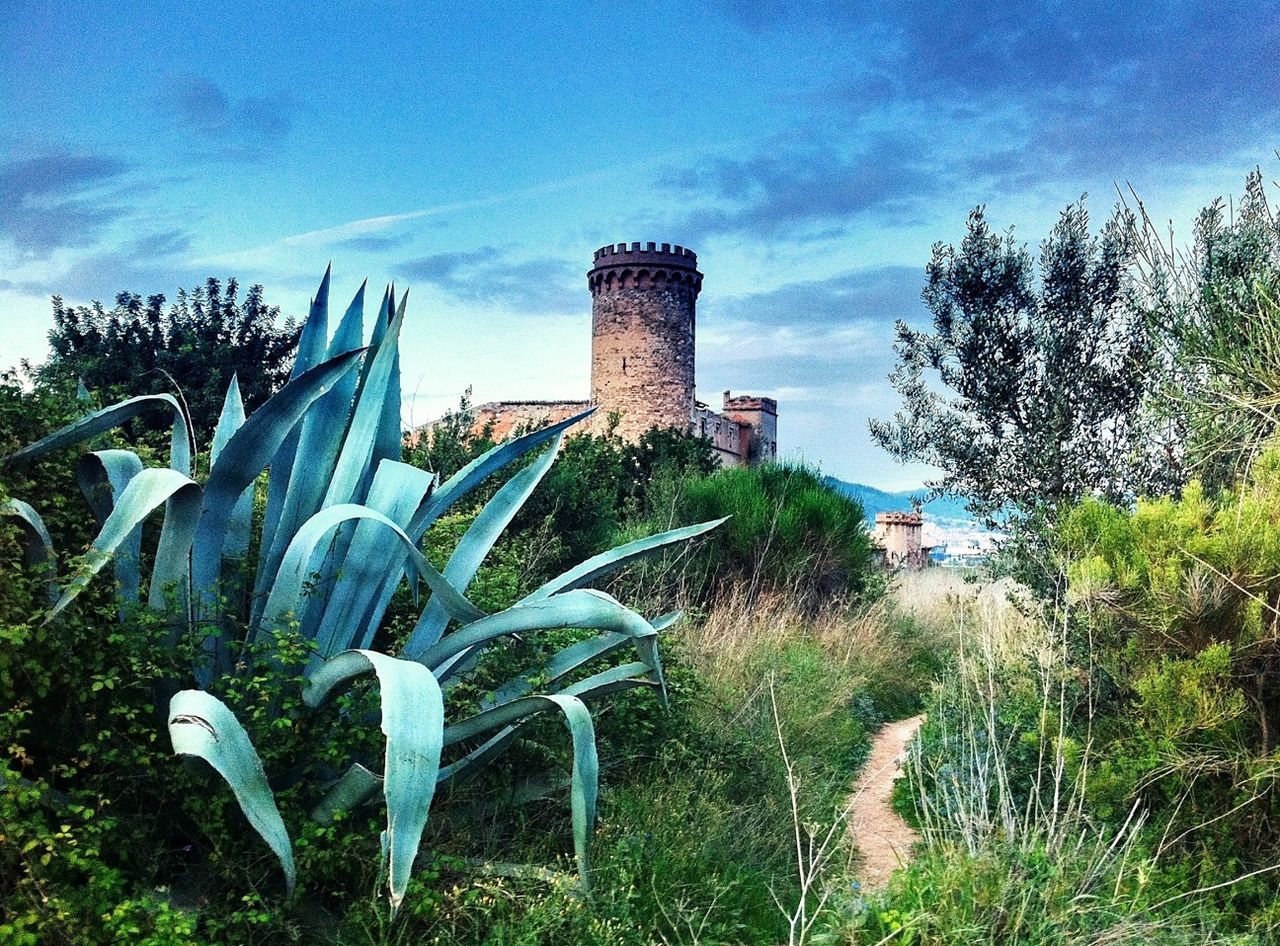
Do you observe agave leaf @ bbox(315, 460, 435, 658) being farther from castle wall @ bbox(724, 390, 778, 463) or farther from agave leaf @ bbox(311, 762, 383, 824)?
castle wall @ bbox(724, 390, 778, 463)

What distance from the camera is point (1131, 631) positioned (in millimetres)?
4402

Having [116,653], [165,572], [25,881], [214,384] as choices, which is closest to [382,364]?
[165,572]

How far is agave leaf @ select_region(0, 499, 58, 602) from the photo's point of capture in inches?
119

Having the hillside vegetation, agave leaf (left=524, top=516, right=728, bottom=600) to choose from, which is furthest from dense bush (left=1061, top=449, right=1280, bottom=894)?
agave leaf (left=524, top=516, right=728, bottom=600)

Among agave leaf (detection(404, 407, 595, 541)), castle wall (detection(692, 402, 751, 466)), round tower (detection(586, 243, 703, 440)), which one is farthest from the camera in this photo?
castle wall (detection(692, 402, 751, 466))

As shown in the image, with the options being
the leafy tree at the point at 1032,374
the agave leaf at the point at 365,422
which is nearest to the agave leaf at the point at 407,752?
the agave leaf at the point at 365,422

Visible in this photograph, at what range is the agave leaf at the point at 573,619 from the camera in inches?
118

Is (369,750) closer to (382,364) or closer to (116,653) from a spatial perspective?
(116,653)

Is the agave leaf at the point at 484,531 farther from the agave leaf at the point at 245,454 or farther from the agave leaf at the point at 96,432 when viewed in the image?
the agave leaf at the point at 96,432

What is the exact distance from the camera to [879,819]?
538 cm

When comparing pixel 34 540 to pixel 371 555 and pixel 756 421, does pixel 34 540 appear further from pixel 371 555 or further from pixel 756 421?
pixel 756 421

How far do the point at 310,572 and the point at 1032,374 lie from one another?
516 centimetres

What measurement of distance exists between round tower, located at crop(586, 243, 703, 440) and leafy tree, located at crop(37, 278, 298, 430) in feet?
46.4

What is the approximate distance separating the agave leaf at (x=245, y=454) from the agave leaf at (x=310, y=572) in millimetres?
187
